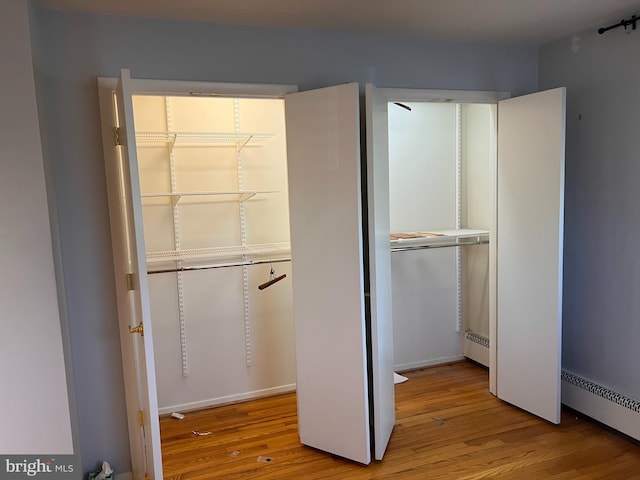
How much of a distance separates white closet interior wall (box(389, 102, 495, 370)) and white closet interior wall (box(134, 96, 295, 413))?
3.03ft

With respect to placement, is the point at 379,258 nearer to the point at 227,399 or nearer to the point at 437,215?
the point at 437,215

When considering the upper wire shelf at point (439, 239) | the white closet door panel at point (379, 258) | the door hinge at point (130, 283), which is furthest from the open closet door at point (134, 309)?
the upper wire shelf at point (439, 239)

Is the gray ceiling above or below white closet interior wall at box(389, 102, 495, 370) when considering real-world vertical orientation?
above

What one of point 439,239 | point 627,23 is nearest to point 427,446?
point 439,239

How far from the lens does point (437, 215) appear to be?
13.0 ft

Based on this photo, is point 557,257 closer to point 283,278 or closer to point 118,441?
point 283,278

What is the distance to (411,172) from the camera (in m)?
3.86

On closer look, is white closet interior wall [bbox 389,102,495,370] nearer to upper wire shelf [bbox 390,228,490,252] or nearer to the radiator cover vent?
upper wire shelf [bbox 390,228,490,252]

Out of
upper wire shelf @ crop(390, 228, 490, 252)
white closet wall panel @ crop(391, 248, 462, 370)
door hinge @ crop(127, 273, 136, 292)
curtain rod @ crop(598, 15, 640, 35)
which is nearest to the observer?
door hinge @ crop(127, 273, 136, 292)

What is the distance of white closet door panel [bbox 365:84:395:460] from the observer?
99.4 inches

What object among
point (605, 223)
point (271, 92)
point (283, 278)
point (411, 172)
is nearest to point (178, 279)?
point (283, 278)

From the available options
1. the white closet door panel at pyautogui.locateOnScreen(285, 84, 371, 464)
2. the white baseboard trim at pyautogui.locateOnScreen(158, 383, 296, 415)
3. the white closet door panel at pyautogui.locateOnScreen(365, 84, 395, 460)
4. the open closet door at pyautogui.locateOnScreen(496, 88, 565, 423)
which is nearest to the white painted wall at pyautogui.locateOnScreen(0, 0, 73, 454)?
the white closet door panel at pyautogui.locateOnScreen(285, 84, 371, 464)

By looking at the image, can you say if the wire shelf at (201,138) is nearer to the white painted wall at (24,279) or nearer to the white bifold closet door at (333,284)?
the white bifold closet door at (333,284)

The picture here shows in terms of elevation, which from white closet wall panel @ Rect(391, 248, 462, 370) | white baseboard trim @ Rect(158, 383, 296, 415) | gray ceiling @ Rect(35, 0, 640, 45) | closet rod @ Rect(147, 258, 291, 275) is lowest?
white baseboard trim @ Rect(158, 383, 296, 415)
